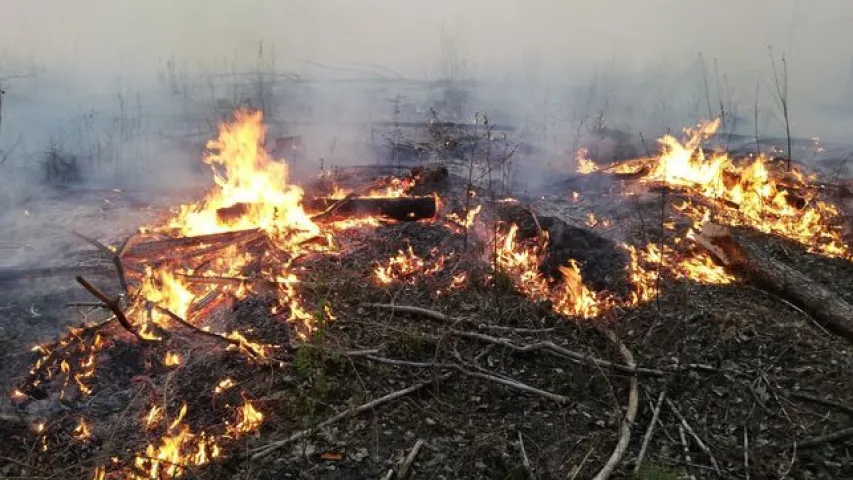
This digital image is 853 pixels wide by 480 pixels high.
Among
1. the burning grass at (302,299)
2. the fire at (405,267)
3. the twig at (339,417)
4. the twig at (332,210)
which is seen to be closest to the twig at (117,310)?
the burning grass at (302,299)

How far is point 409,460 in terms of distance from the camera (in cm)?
350

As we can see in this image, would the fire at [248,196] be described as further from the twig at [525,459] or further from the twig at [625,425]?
the twig at [525,459]

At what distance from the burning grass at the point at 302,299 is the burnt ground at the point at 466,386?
26mm

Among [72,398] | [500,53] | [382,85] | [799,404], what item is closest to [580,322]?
[799,404]

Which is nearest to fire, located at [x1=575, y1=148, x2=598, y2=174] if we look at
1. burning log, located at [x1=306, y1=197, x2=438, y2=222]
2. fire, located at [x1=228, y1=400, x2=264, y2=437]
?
burning log, located at [x1=306, y1=197, x2=438, y2=222]

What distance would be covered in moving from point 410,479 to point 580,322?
2.21 meters

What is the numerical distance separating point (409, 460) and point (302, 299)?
87.9 inches

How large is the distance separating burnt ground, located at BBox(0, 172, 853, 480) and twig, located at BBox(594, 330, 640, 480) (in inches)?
2.7

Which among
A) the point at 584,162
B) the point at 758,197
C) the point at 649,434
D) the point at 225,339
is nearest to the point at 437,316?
the point at 225,339

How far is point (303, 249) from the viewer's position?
655 cm

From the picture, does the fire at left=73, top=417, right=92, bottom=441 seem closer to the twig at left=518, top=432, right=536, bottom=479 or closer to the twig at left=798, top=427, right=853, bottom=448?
the twig at left=518, top=432, right=536, bottom=479

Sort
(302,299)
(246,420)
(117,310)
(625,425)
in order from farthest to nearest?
(302,299) < (117,310) < (246,420) < (625,425)

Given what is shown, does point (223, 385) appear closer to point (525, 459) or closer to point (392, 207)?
point (525, 459)

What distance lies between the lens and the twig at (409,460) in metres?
3.42
